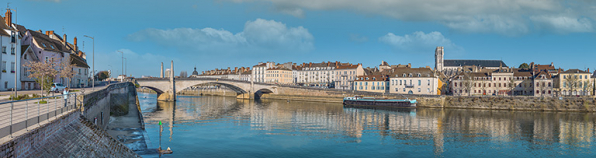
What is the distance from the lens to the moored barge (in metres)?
68.4

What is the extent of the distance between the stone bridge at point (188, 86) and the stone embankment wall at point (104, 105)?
86.6ft

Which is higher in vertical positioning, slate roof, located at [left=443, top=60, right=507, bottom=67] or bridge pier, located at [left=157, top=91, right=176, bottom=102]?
slate roof, located at [left=443, top=60, right=507, bottom=67]

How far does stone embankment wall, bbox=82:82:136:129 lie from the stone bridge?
86.6 ft

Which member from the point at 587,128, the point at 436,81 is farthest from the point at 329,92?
the point at 587,128

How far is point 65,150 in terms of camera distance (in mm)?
13367

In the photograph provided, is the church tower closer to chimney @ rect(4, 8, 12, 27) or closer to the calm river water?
the calm river water

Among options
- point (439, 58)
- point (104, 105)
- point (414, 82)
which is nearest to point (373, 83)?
point (414, 82)

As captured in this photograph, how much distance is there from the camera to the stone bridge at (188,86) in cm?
8119

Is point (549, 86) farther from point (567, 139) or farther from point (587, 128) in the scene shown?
point (567, 139)

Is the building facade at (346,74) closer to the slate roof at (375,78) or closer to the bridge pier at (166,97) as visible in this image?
the slate roof at (375,78)

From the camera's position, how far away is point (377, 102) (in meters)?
70.6

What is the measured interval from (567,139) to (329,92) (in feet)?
178

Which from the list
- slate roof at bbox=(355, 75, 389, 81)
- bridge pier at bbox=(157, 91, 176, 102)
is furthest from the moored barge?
bridge pier at bbox=(157, 91, 176, 102)

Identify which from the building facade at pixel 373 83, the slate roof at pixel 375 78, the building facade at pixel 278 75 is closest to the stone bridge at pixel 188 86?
the building facade at pixel 373 83
